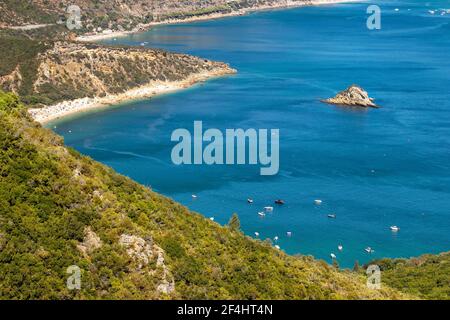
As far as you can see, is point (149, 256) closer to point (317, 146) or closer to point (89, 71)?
point (317, 146)

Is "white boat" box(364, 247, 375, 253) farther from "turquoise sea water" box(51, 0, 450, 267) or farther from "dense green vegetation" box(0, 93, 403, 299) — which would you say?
"dense green vegetation" box(0, 93, 403, 299)
